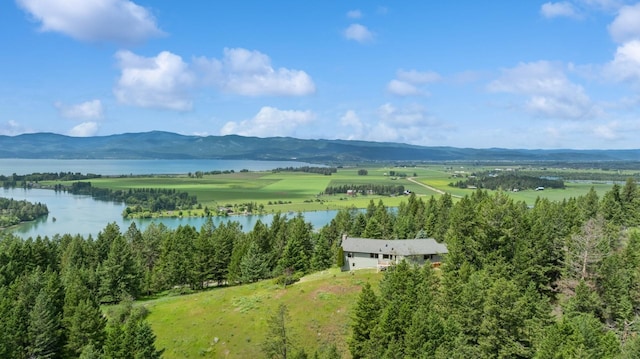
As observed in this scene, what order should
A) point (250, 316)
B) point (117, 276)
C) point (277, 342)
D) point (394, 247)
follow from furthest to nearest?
point (394, 247) < point (117, 276) < point (250, 316) < point (277, 342)

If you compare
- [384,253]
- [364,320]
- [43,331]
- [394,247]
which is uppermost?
[394,247]

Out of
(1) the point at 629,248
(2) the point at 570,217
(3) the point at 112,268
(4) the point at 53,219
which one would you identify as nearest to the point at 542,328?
(1) the point at 629,248

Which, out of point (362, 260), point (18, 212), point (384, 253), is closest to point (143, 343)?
point (362, 260)

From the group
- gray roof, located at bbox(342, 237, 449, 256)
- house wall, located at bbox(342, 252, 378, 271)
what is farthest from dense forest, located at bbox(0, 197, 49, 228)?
gray roof, located at bbox(342, 237, 449, 256)

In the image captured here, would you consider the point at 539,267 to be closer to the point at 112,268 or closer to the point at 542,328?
the point at 542,328

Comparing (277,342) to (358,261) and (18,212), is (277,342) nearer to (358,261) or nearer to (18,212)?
(358,261)

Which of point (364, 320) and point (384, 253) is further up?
point (384, 253)

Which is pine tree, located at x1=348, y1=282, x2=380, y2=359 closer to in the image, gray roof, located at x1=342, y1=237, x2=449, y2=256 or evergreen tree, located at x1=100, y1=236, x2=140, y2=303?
gray roof, located at x1=342, y1=237, x2=449, y2=256
